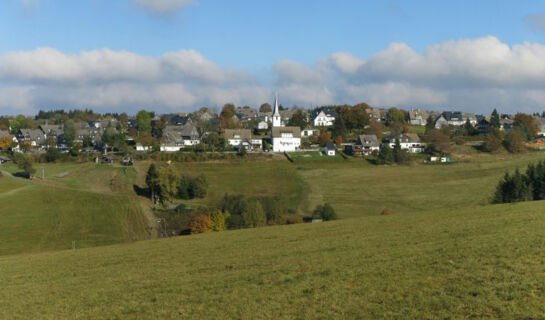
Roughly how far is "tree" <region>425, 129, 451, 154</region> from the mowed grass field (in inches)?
2581

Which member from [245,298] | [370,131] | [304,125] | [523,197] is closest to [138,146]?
[304,125]

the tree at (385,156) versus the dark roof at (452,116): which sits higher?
the dark roof at (452,116)

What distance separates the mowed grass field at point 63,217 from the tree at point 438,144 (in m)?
65.6

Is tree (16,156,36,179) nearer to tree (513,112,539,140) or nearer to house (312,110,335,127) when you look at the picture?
house (312,110,335,127)

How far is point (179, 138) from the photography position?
114 m

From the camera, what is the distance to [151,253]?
89.9ft

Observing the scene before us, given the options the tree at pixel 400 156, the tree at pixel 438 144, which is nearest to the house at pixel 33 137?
the tree at pixel 400 156

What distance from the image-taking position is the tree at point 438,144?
338 ft

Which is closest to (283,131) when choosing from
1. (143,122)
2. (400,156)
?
(400,156)

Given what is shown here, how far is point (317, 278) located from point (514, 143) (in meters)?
102

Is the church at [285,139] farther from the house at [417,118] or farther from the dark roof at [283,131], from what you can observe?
the house at [417,118]

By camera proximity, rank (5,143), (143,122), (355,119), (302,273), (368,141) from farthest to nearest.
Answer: (355,119), (143,122), (5,143), (368,141), (302,273)

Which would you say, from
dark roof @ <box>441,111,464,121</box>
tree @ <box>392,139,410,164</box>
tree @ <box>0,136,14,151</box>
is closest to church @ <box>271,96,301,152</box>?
tree @ <box>392,139,410,164</box>

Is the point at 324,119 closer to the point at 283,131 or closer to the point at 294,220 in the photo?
the point at 283,131
